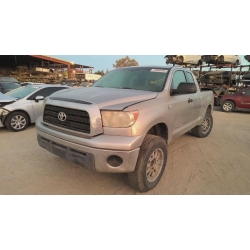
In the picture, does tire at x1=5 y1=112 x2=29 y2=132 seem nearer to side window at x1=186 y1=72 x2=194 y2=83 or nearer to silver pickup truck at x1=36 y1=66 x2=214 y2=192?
silver pickup truck at x1=36 y1=66 x2=214 y2=192

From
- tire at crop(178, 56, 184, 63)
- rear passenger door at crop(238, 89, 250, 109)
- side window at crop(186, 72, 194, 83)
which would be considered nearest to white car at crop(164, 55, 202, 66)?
tire at crop(178, 56, 184, 63)

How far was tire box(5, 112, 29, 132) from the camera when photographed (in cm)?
535

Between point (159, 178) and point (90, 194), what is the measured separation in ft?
3.51

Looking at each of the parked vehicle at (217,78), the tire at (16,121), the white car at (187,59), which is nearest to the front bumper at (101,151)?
the tire at (16,121)

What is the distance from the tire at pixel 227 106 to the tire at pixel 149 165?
9.91 meters

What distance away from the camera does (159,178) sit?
2768 mm

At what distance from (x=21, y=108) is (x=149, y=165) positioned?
4782 millimetres

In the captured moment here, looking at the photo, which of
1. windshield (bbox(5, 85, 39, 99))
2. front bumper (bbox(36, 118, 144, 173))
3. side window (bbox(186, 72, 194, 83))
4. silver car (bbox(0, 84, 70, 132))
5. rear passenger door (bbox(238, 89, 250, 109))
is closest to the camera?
front bumper (bbox(36, 118, 144, 173))

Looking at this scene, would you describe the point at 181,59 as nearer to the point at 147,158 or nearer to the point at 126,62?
the point at 147,158

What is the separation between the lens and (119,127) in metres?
2.17

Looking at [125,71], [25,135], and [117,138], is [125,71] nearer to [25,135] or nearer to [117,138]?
[117,138]

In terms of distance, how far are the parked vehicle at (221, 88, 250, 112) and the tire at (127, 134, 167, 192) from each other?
9.91 metres

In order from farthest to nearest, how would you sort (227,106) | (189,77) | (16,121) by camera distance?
(227,106), (16,121), (189,77)

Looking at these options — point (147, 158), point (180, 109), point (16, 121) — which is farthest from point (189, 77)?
point (16, 121)
